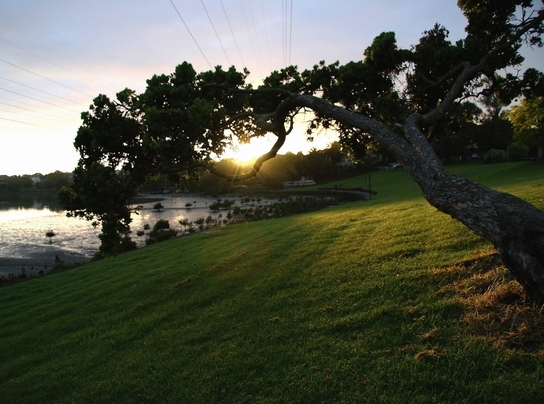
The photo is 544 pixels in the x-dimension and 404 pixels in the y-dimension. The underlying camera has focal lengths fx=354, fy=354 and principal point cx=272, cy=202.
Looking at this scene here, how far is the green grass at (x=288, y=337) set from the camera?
13.8 ft

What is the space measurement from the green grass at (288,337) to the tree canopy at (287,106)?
233 centimetres

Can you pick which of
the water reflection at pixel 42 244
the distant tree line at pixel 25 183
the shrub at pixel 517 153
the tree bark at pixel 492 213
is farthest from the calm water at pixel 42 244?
the distant tree line at pixel 25 183

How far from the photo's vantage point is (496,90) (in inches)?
402

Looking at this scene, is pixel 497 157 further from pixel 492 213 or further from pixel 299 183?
pixel 492 213

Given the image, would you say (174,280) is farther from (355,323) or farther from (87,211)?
(355,323)

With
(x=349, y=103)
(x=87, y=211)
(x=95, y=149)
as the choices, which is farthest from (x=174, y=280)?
(x=349, y=103)

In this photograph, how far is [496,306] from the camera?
505cm

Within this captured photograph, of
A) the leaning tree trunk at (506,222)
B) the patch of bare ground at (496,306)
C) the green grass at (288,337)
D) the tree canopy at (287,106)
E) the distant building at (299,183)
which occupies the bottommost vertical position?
the green grass at (288,337)

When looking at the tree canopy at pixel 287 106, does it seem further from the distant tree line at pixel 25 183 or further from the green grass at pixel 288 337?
the distant tree line at pixel 25 183

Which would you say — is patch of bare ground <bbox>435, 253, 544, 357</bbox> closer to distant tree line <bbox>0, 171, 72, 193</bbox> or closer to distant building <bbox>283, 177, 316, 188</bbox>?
distant building <bbox>283, 177, 316, 188</bbox>

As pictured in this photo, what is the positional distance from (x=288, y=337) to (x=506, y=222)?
3.69 m

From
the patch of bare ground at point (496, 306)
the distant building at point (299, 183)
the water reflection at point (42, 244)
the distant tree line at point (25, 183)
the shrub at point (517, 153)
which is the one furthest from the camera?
the distant tree line at point (25, 183)

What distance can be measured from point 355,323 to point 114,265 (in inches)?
642

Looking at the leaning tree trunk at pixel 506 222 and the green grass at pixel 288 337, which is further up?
the leaning tree trunk at pixel 506 222
